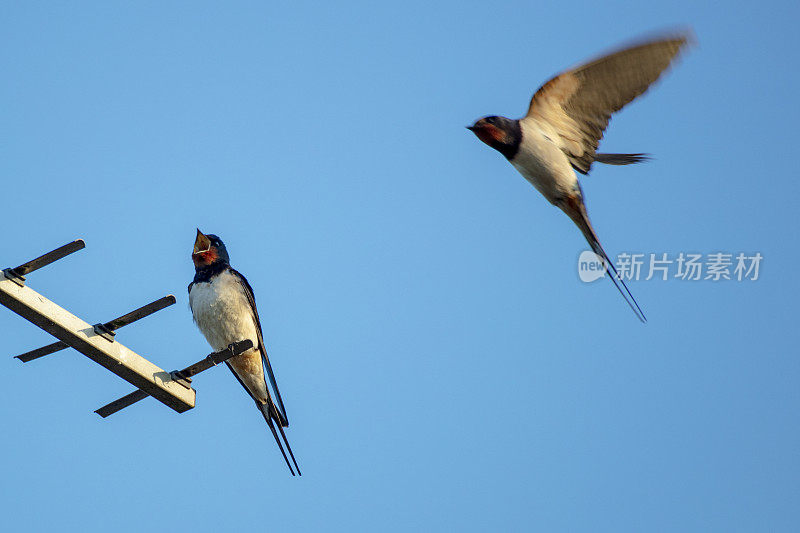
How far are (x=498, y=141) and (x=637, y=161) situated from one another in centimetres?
97

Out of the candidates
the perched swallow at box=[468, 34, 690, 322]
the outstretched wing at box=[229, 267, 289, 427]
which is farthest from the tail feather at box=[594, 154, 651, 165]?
the outstretched wing at box=[229, 267, 289, 427]

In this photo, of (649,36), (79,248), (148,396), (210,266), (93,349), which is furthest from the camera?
(210,266)

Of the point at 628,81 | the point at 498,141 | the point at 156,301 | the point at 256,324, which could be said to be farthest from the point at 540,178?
the point at 156,301

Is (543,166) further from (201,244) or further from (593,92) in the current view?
(201,244)

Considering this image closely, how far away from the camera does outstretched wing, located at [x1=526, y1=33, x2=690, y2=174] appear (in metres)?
5.10

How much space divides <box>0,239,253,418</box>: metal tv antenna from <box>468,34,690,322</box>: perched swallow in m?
1.99

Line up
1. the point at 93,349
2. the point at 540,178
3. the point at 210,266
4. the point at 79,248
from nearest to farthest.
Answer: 1. the point at 79,248
2. the point at 93,349
3. the point at 540,178
4. the point at 210,266

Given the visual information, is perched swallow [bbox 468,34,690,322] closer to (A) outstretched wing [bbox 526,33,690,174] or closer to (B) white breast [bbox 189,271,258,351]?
(A) outstretched wing [bbox 526,33,690,174]

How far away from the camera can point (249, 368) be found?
18.2ft

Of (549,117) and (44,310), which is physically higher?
(549,117)

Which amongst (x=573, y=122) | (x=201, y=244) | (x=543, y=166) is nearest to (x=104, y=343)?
(x=201, y=244)

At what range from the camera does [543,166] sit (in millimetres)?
5363

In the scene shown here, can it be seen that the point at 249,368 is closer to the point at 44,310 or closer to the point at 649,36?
the point at 44,310

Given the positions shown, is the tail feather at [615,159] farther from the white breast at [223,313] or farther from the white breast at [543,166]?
the white breast at [223,313]
